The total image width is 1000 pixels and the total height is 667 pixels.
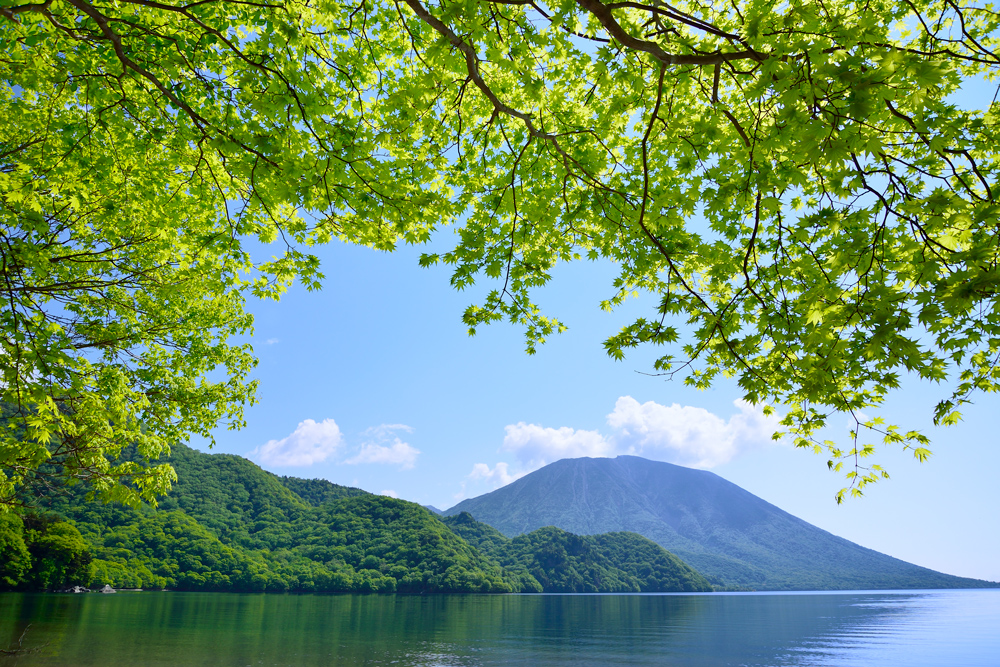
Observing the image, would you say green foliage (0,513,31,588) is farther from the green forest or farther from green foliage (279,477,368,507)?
green foliage (279,477,368,507)

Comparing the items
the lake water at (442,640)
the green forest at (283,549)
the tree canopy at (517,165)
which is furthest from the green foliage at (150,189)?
the green forest at (283,549)

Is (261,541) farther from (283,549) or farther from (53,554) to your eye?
(53,554)

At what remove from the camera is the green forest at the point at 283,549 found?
217 feet

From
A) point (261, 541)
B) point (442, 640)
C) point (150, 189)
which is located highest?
point (150, 189)

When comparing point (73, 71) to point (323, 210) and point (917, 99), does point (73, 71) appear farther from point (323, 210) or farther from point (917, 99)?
point (917, 99)

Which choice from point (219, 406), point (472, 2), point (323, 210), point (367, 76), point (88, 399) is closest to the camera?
point (472, 2)

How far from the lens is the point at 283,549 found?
106 metres

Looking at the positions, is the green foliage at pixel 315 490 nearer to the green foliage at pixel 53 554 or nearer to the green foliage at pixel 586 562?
the green foliage at pixel 586 562

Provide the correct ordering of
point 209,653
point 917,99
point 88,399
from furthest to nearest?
point 209,653 → point 88,399 → point 917,99

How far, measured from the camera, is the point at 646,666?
2856 centimetres

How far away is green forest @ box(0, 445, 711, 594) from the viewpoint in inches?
2598

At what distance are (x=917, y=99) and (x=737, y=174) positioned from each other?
311 cm

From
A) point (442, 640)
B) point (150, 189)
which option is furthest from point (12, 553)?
point (150, 189)

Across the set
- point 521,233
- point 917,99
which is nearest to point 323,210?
point 521,233
